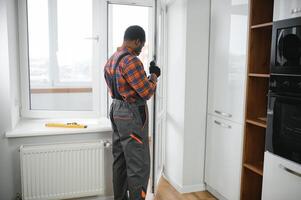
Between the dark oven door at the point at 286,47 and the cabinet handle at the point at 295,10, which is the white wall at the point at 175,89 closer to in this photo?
the dark oven door at the point at 286,47

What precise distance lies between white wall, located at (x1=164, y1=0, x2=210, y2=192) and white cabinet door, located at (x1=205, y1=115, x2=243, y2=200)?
12 centimetres

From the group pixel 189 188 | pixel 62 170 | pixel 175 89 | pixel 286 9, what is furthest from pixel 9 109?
pixel 286 9

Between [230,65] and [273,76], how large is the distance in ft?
2.01

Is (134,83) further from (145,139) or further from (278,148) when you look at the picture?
(278,148)

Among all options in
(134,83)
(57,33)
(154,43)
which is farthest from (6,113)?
(154,43)

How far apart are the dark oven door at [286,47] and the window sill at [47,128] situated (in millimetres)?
1482

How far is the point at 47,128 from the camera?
2482 millimetres

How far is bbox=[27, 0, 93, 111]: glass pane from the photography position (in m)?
2.66

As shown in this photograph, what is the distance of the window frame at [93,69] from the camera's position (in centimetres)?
259

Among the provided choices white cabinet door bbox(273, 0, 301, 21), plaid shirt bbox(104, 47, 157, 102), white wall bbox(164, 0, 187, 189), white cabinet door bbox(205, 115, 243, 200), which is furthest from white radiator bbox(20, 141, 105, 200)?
white cabinet door bbox(273, 0, 301, 21)

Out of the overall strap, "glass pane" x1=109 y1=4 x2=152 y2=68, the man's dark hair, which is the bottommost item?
the overall strap

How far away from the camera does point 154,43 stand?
2.29m

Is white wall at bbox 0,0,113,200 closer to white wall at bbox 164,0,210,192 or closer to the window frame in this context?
the window frame

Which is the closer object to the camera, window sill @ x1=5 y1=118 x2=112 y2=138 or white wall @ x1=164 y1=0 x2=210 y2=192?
window sill @ x1=5 y1=118 x2=112 y2=138
